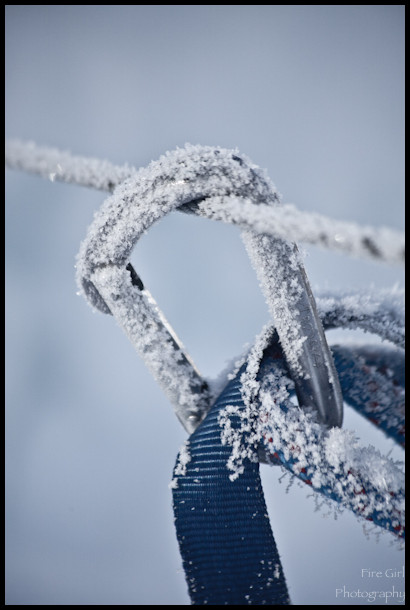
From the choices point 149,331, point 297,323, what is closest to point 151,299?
point 149,331

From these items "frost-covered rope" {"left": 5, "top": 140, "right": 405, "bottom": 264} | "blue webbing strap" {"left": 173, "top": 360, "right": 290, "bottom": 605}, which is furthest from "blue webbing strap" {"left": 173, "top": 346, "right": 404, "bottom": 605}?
"frost-covered rope" {"left": 5, "top": 140, "right": 405, "bottom": 264}

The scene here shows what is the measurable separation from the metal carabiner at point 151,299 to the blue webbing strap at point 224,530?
34 mm

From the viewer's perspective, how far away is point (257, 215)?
230 mm

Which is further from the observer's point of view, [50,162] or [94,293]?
[94,293]

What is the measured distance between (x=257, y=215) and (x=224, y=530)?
0.29 metres

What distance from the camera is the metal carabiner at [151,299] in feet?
0.98

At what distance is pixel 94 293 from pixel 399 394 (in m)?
0.35

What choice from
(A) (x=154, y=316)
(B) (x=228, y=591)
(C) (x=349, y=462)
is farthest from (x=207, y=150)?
(B) (x=228, y=591)

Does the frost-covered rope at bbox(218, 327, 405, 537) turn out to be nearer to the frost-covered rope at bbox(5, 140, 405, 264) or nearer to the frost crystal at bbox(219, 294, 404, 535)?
the frost crystal at bbox(219, 294, 404, 535)

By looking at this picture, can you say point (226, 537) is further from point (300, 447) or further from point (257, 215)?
point (257, 215)

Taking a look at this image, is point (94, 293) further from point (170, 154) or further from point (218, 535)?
point (218, 535)

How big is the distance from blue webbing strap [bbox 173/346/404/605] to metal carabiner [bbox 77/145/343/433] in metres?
0.03

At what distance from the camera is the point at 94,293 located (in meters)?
A: 0.36

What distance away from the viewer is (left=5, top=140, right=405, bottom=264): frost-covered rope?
0.19 metres
